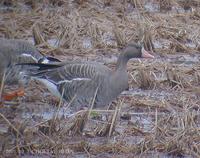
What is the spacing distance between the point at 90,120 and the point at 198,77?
2532 millimetres

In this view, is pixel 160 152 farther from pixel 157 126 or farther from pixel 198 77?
pixel 198 77

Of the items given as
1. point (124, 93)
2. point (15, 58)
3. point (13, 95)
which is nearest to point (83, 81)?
point (124, 93)

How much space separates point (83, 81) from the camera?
10023mm

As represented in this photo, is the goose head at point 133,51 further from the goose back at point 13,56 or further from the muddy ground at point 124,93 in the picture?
the goose back at point 13,56

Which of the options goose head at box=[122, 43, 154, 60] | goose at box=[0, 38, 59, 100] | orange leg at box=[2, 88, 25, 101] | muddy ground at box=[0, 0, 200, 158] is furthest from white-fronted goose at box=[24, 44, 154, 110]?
goose at box=[0, 38, 59, 100]

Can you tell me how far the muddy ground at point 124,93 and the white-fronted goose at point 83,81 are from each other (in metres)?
0.24

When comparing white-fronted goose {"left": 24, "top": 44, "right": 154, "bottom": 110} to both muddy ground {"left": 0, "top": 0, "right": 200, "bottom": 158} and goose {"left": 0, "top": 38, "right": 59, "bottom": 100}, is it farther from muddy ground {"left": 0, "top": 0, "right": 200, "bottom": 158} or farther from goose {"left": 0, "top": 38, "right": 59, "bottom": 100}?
goose {"left": 0, "top": 38, "right": 59, "bottom": 100}

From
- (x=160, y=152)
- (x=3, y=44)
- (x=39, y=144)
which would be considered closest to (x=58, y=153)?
(x=39, y=144)

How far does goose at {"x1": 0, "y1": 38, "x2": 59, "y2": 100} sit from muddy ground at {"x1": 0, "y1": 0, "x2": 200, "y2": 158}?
0.95 ft

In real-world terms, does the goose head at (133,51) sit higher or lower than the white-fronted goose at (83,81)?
higher

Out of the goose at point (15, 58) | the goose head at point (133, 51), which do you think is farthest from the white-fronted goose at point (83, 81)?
the goose at point (15, 58)

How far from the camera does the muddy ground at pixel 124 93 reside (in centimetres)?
852

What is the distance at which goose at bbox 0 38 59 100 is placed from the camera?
1101cm

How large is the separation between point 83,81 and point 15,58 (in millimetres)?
1624
